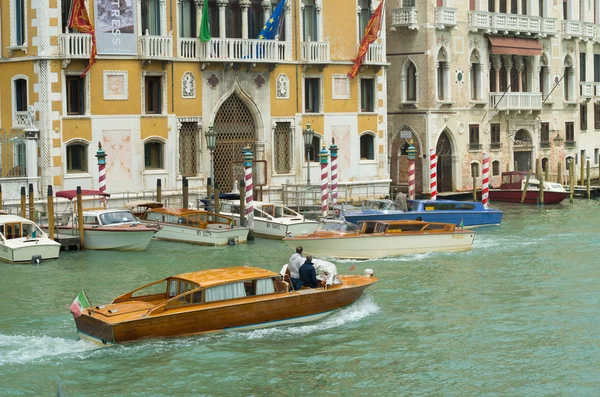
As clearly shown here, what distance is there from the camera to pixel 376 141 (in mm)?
41031

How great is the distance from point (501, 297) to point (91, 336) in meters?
8.56

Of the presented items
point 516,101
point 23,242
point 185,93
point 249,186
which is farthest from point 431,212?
point 516,101

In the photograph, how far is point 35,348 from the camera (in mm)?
19484

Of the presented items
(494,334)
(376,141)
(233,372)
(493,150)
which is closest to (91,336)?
(233,372)

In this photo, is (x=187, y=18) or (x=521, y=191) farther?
(x=521, y=191)

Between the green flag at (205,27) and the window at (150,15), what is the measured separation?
51.3 inches

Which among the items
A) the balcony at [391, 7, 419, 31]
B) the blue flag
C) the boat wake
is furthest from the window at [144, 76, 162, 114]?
the boat wake

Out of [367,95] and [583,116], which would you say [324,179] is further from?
→ [583,116]

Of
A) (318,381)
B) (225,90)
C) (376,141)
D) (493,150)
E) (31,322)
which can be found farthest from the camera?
(493,150)

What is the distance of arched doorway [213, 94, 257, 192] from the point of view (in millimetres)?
37750

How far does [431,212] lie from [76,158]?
10427mm

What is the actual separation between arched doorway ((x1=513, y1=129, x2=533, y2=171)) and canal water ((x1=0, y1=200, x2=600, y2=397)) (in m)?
20.8

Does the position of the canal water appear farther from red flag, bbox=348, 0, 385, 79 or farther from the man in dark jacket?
red flag, bbox=348, 0, 385, 79

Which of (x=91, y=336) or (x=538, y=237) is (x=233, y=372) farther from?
(x=538, y=237)
